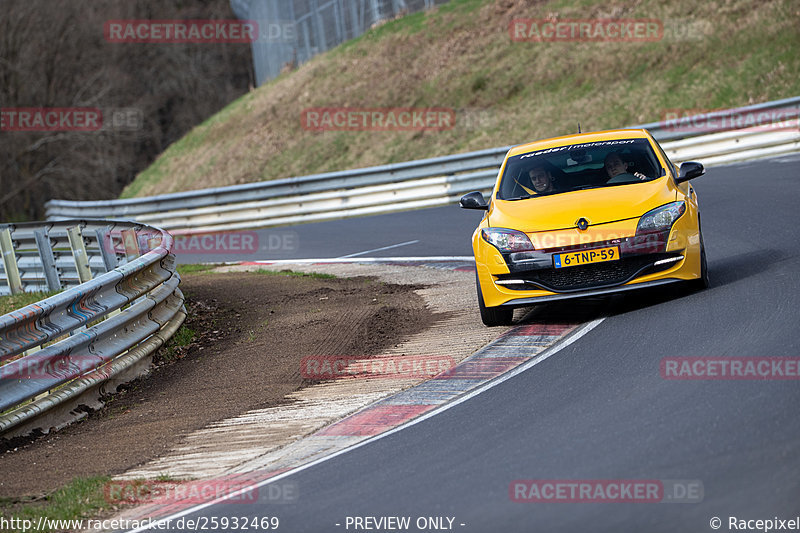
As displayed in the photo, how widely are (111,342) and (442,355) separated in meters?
3.00

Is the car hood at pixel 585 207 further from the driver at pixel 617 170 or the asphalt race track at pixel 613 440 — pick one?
the asphalt race track at pixel 613 440

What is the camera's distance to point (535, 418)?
6.34 meters

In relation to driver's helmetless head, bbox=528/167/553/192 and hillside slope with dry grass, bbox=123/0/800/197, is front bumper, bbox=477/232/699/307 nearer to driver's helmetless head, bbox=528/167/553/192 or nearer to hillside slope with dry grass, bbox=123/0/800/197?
driver's helmetless head, bbox=528/167/553/192

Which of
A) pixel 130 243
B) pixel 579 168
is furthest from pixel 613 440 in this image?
pixel 130 243

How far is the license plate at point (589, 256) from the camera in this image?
28.4 ft

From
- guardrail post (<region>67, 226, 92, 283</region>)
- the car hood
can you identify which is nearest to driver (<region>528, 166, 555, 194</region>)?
the car hood

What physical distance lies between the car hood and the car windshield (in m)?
0.24

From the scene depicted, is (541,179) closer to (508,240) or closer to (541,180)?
(541,180)

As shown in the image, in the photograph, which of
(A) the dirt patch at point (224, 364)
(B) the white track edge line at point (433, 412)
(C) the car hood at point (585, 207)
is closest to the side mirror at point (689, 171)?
(C) the car hood at point (585, 207)

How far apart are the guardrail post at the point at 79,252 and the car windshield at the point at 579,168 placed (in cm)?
720

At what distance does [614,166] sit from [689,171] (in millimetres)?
713

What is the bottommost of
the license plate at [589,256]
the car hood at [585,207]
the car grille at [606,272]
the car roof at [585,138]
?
the car grille at [606,272]

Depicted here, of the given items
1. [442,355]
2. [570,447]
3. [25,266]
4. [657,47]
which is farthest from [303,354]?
[657,47]

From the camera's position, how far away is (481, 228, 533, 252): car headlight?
351 inches
